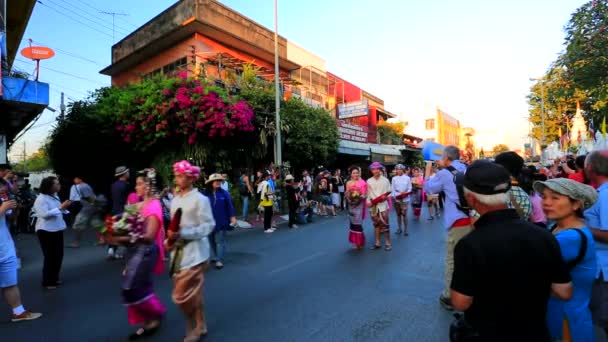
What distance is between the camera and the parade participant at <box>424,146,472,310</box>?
14.5ft

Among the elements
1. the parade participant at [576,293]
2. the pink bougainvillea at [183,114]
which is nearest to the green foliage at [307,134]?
the pink bougainvillea at [183,114]

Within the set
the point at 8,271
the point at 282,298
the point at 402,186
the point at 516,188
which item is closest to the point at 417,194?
the point at 402,186

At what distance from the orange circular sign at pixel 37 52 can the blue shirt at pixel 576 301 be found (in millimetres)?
13777

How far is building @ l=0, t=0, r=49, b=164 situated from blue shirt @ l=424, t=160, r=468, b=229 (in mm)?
11230

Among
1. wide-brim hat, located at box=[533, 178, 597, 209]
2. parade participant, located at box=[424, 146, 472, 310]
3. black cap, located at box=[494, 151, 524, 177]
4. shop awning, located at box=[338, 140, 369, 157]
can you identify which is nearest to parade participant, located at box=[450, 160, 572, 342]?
wide-brim hat, located at box=[533, 178, 597, 209]

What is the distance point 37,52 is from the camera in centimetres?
1137

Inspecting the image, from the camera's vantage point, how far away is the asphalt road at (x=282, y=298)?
399 cm

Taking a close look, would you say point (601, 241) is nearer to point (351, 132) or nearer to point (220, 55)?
point (220, 55)

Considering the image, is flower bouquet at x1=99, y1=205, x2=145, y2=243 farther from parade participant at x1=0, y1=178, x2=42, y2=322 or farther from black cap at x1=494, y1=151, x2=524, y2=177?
black cap at x1=494, y1=151, x2=524, y2=177

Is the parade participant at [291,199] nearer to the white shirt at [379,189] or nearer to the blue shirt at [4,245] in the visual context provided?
the white shirt at [379,189]

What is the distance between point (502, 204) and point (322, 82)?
2759 centimetres

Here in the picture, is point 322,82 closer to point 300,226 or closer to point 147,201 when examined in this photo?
point 300,226

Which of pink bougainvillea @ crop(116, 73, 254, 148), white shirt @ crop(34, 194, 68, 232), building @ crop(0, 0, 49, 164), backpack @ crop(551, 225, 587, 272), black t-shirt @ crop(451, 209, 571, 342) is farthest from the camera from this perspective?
pink bougainvillea @ crop(116, 73, 254, 148)

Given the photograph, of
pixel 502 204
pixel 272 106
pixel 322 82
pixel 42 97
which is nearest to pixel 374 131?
pixel 322 82
